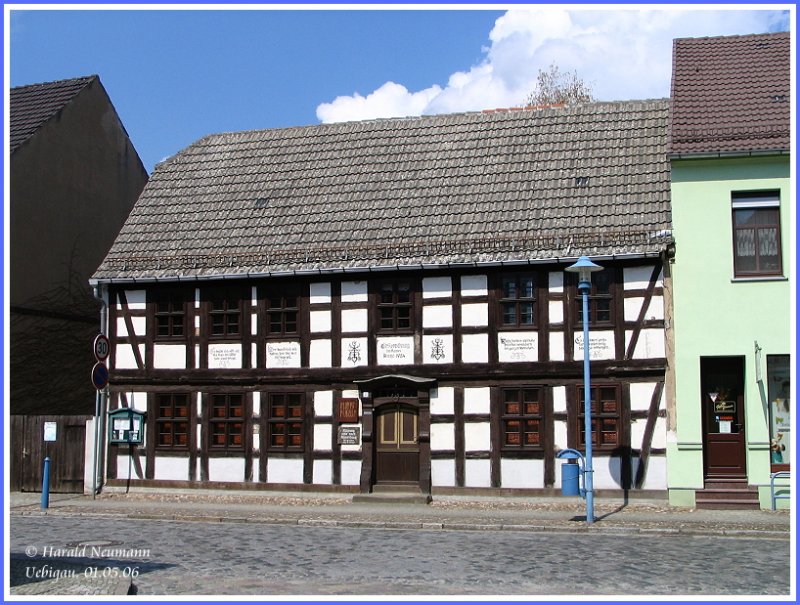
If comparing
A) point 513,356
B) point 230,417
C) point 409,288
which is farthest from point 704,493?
point 230,417

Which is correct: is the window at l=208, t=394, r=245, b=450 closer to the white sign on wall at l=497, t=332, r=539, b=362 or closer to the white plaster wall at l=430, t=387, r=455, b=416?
the white plaster wall at l=430, t=387, r=455, b=416

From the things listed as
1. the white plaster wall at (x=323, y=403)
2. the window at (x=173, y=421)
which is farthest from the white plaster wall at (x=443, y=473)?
the window at (x=173, y=421)

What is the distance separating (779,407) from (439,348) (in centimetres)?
676

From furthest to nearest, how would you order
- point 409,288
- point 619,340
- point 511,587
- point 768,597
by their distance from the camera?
1. point 409,288
2. point 619,340
3. point 511,587
4. point 768,597

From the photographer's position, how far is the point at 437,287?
70.2 ft

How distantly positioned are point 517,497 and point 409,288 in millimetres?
4865

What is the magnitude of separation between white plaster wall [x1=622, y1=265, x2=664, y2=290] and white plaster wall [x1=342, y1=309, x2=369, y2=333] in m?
5.46

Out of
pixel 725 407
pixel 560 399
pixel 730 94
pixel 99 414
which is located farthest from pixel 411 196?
pixel 99 414

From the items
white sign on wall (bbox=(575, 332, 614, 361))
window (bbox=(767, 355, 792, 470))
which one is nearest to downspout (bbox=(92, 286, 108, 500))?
white sign on wall (bbox=(575, 332, 614, 361))

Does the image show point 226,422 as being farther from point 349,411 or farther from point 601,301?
point 601,301

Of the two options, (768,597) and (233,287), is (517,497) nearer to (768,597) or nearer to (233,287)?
(233,287)

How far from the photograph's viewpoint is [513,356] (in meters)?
20.9

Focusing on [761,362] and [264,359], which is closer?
[761,362]

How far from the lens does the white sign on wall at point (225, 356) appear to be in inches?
887
